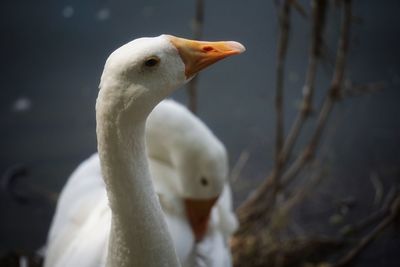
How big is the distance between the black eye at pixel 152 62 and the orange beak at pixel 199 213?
A: 0.79 meters

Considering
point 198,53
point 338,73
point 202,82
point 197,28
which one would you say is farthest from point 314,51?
point 202,82

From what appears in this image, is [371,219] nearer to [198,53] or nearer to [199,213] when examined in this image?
[199,213]

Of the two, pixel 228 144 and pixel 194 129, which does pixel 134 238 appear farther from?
pixel 228 144

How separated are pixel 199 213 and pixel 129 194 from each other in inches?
28.9

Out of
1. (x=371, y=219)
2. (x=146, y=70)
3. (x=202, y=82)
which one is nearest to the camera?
(x=146, y=70)

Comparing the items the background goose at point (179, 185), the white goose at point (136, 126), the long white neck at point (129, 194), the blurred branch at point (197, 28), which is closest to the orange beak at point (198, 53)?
the white goose at point (136, 126)

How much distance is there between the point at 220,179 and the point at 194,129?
16 centimetres

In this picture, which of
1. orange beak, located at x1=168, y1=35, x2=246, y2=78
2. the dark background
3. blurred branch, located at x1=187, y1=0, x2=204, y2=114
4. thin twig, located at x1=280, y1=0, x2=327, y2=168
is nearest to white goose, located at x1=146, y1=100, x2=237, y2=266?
blurred branch, located at x1=187, y1=0, x2=204, y2=114

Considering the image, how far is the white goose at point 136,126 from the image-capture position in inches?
31.8

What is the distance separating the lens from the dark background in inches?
105

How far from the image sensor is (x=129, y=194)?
87 centimetres

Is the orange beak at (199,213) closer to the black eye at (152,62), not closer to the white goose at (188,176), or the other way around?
the white goose at (188,176)

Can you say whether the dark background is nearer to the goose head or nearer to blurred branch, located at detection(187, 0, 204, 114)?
blurred branch, located at detection(187, 0, 204, 114)

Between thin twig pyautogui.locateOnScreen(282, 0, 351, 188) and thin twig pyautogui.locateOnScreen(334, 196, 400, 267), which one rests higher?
thin twig pyautogui.locateOnScreen(282, 0, 351, 188)
